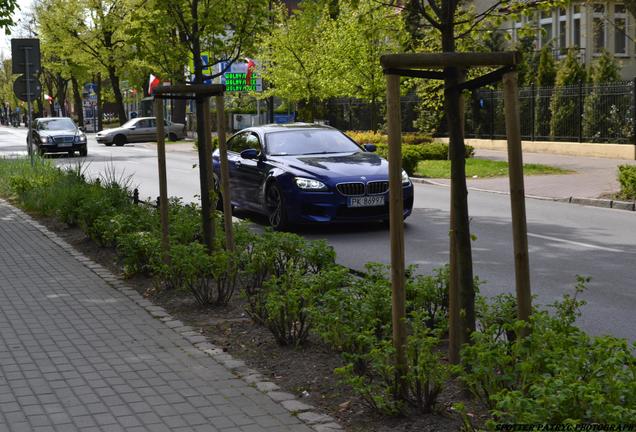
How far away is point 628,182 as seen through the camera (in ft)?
55.4

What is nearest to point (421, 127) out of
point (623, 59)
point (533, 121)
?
point (533, 121)

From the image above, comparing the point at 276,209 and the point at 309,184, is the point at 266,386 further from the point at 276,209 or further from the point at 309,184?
the point at 276,209

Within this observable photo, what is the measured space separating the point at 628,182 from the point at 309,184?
21.0 ft

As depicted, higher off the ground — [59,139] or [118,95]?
[118,95]

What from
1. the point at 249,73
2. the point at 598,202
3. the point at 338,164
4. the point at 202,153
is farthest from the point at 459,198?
the point at 249,73

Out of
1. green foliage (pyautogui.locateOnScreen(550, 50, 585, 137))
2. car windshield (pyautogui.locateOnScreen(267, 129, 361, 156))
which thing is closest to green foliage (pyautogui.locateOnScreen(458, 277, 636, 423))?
car windshield (pyautogui.locateOnScreen(267, 129, 361, 156))

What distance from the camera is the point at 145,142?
54969 mm

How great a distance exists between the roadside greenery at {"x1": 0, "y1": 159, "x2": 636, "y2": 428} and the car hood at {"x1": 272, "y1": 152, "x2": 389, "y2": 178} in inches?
95.7

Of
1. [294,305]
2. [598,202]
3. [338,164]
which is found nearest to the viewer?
[294,305]

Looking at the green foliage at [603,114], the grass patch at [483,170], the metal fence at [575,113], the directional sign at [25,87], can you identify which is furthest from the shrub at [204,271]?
the green foliage at [603,114]

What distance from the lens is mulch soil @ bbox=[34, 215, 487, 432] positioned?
4.96 meters

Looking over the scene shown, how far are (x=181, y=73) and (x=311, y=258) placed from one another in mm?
3438

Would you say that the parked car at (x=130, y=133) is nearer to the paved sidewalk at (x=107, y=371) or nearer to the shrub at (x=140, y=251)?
the shrub at (x=140, y=251)

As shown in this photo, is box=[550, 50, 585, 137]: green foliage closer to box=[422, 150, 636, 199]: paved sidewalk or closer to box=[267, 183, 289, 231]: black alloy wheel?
box=[422, 150, 636, 199]: paved sidewalk
